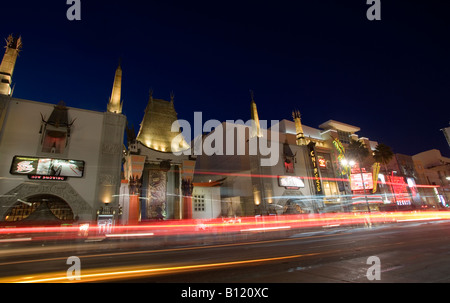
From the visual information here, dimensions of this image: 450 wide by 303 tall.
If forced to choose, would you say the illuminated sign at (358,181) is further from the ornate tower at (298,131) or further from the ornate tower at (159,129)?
the ornate tower at (159,129)

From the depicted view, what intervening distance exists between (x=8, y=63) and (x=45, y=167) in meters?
12.8

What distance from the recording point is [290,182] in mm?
34531

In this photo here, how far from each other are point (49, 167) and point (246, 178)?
24.6m

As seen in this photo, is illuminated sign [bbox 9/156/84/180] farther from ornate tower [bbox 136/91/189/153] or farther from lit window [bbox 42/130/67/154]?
ornate tower [bbox 136/91/189/153]

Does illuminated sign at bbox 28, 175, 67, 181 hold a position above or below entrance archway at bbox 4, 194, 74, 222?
above

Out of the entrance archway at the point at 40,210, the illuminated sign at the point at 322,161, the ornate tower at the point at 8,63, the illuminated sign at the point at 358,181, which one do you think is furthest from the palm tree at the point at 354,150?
the ornate tower at the point at 8,63

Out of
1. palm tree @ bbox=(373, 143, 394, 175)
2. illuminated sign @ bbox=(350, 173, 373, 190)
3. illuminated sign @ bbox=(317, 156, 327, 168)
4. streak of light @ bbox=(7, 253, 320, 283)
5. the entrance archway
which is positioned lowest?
streak of light @ bbox=(7, 253, 320, 283)

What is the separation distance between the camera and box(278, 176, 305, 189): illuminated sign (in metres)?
33.7

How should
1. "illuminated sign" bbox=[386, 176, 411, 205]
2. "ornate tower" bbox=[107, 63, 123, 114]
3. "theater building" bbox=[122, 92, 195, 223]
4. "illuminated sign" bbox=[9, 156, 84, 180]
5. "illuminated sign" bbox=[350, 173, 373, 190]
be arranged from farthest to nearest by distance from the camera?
"illuminated sign" bbox=[386, 176, 411, 205], "illuminated sign" bbox=[350, 173, 373, 190], "ornate tower" bbox=[107, 63, 123, 114], "theater building" bbox=[122, 92, 195, 223], "illuminated sign" bbox=[9, 156, 84, 180]

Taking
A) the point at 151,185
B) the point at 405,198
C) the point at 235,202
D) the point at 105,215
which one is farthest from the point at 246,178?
the point at 405,198

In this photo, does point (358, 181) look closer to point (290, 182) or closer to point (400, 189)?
point (290, 182)

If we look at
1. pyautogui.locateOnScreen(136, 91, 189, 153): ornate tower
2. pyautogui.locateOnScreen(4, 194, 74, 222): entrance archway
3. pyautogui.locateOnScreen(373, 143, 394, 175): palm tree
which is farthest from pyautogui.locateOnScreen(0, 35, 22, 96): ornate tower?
pyautogui.locateOnScreen(373, 143, 394, 175): palm tree

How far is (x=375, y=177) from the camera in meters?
44.0

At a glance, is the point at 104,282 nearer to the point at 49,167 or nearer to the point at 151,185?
the point at 49,167
